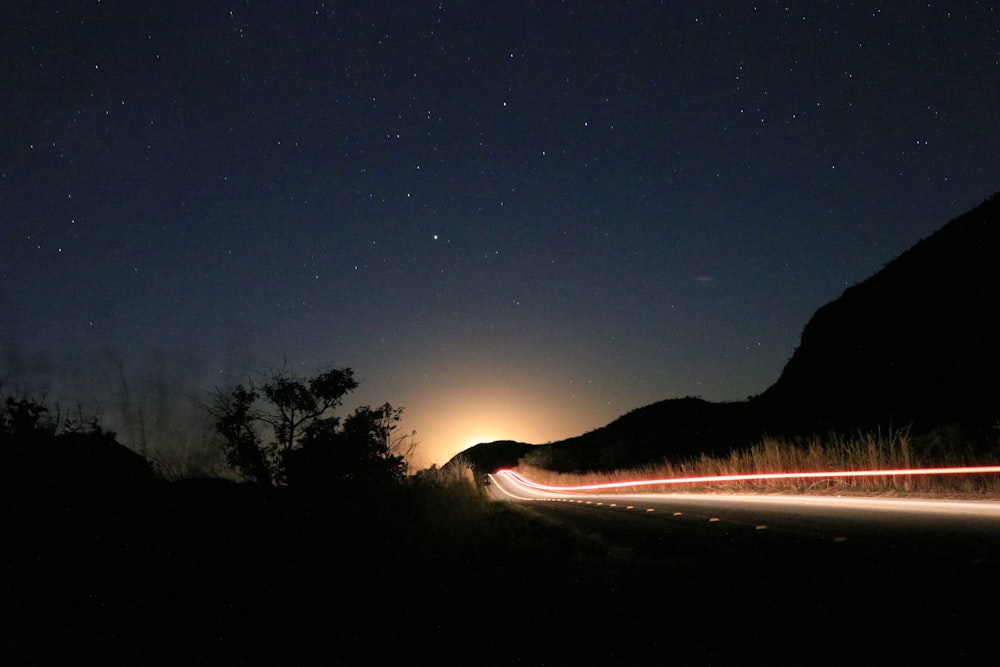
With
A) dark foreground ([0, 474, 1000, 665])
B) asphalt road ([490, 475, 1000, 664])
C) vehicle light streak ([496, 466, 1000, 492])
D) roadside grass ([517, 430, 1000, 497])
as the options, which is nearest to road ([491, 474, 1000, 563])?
asphalt road ([490, 475, 1000, 664])

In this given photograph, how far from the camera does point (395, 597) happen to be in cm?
579

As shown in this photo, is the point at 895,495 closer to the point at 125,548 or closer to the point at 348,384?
the point at 125,548

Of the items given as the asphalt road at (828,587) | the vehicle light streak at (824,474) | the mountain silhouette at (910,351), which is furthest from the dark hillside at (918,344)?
the asphalt road at (828,587)

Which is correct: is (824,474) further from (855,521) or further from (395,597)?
(395,597)

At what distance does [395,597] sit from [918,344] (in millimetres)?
32818

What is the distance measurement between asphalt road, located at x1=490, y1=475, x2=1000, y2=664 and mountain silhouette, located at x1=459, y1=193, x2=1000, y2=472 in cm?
1065

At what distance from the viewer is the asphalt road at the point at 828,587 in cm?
385

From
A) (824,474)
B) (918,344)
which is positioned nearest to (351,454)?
(824,474)

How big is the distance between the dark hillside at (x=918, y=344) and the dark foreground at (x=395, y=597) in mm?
21896

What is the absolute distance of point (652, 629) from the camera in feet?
15.5

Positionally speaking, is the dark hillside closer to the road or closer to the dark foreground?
the road

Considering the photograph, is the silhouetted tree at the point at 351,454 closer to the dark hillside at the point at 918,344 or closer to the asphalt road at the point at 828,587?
the asphalt road at the point at 828,587

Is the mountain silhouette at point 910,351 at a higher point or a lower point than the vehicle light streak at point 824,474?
higher

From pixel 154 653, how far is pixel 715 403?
8975 cm
